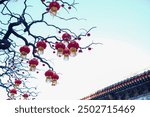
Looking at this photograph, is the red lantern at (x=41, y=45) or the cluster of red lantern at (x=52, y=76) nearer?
the red lantern at (x=41, y=45)

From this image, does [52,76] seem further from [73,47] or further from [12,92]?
[12,92]

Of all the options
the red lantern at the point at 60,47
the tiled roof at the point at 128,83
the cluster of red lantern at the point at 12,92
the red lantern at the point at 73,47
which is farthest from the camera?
the tiled roof at the point at 128,83

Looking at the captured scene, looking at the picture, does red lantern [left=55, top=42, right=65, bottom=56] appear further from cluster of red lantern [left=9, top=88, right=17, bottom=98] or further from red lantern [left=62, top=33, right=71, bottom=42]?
cluster of red lantern [left=9, top=88, right=17, bottom=98]

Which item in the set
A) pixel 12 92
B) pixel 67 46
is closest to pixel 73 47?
pixel 67 46

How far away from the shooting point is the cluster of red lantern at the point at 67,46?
6.50 metres

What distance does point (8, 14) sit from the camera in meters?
6.61

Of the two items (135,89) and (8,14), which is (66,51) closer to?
(8,14)

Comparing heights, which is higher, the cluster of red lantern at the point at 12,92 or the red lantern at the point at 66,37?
the red lantern at the point at 66,37

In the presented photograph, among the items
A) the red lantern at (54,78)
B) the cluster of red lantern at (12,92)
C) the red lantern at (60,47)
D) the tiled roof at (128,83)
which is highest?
the tiled roof at (128,83)

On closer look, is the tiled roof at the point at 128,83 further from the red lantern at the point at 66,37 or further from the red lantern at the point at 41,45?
the red lantern at the point at 41,45

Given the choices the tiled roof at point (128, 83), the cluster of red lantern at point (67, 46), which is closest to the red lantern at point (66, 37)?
the cluster of red lantern at point (67, 46)

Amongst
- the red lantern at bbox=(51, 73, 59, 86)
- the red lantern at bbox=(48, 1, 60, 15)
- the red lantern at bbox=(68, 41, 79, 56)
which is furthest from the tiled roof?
the red lantern at bbox=(48, 1, 60, 15)

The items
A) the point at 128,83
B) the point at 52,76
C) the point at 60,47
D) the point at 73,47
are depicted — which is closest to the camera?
the point at 73,47

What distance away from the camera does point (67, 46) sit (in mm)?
6578
